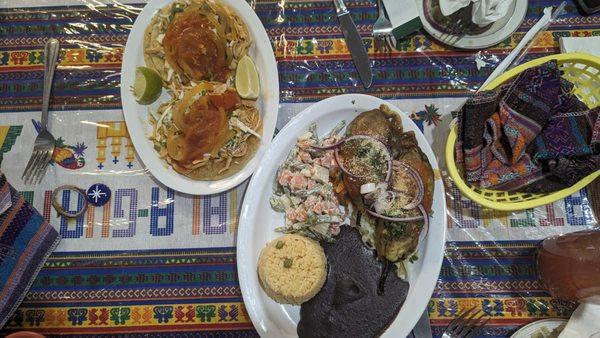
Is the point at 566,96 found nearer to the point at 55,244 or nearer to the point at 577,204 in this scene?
the point at 577,204

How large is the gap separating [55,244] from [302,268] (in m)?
1.07

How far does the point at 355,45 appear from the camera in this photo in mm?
2062

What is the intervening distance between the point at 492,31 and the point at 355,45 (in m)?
0.57

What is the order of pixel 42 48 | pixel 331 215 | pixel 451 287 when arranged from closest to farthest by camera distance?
pixel 331 215 → pixel 451 287 → pixel 42 48

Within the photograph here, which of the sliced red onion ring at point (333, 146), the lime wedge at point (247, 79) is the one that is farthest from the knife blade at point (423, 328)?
the lime wedge at point (247, 79)

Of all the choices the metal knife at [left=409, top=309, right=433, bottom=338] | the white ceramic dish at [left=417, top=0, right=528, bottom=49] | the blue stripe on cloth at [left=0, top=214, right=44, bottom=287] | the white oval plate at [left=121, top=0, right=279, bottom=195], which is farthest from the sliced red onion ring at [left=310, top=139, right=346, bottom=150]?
the blue stripe on cloth at [left=0, top=214, right=44, bottom=287]

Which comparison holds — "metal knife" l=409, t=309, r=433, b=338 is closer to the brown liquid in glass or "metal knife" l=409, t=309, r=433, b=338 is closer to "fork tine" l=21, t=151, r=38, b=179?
the brown liquid in glass

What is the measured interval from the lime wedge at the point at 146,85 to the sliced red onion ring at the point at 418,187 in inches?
41.1

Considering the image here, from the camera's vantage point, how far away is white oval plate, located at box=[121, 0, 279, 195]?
6.33 feet

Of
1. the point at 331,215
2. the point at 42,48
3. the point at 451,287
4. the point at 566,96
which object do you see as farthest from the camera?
the point at 42,48

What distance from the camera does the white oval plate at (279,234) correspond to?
1.82 metres

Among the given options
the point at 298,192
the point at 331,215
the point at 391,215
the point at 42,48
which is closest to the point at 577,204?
the point at 391,215

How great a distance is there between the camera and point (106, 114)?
2090 mm

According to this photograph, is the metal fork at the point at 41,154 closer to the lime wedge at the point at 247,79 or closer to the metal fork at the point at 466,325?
→ the lime wedge at the point at 247,79
